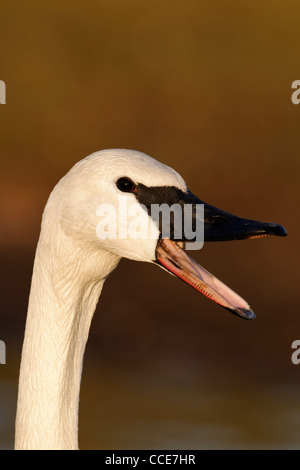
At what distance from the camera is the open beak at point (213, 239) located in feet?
5.01

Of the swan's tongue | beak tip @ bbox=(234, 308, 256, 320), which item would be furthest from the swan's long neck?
beak tip @ bbox=(234, 308, 256, 320)

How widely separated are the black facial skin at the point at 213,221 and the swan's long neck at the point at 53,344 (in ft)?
0.46

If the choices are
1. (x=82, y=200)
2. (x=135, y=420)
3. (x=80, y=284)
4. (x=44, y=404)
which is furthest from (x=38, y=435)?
(x=135, y=420)

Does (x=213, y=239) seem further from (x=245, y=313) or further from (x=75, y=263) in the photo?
(x=75, y=263)

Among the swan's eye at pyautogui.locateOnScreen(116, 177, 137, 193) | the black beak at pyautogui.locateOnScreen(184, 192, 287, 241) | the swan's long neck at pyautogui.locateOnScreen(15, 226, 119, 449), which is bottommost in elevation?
the swan's long neck at pyautogui.locateOnScreen(15, 226, 119, 449)

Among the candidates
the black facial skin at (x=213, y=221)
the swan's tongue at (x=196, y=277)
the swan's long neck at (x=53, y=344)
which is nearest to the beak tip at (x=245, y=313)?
the swan's tongue at (x=196, y=277)

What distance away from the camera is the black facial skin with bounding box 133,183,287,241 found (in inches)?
60.4

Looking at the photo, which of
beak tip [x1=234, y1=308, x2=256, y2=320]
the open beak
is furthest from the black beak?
beak tip [x1=234, y1=308, x2=256, y2=320]

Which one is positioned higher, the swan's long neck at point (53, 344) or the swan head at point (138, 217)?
the swan head at point (138, 217)

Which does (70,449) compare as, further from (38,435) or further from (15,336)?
(15,336)

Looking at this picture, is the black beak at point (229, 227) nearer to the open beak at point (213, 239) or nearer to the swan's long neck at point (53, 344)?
the open beak at point (213, 239)

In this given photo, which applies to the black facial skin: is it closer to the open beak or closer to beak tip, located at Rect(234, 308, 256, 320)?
the open beak

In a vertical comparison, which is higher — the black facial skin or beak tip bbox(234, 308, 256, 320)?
the black facial skin

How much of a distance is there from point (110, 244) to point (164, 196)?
125mm
